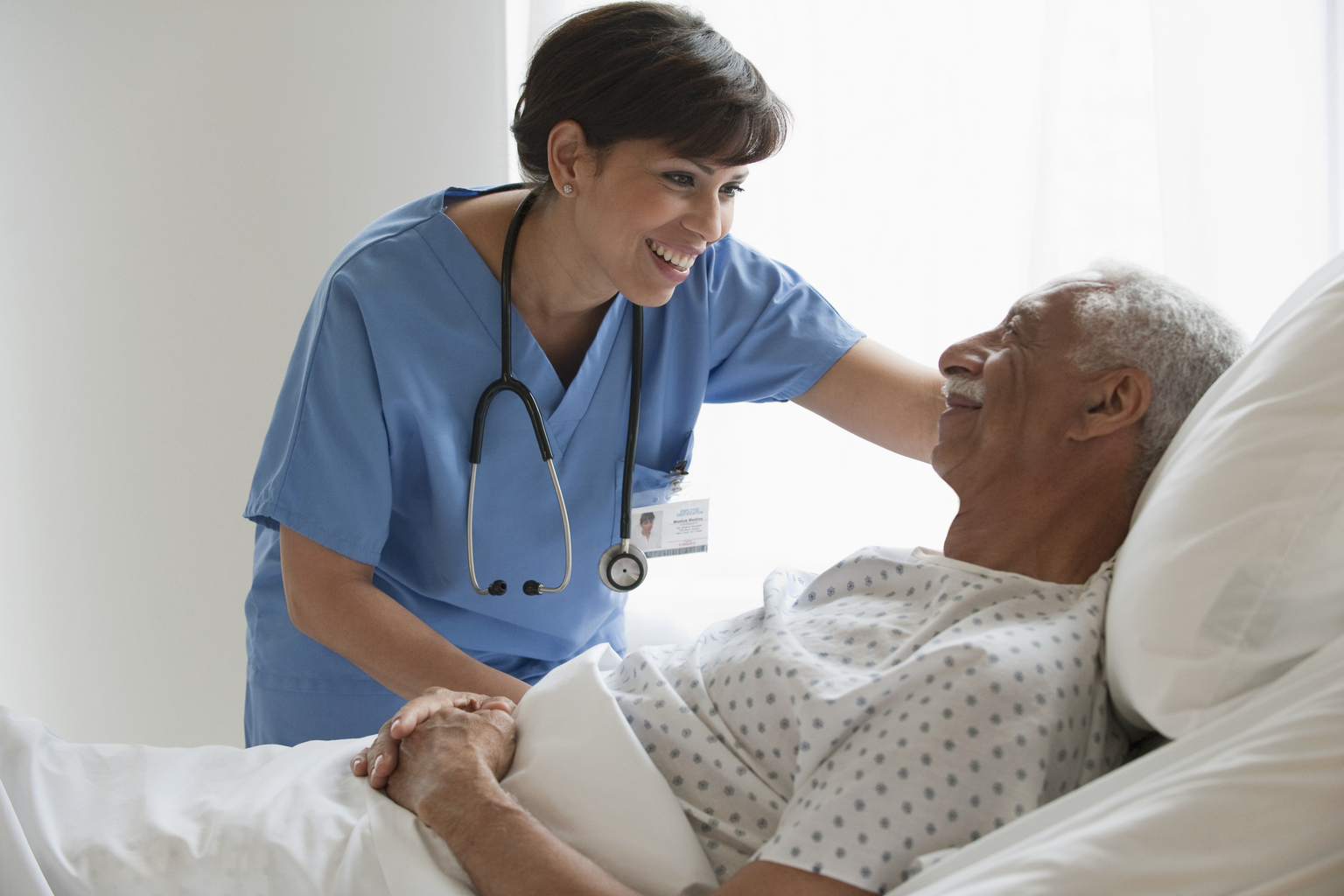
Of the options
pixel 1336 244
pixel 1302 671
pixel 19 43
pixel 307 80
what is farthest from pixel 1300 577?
pixel 19 43

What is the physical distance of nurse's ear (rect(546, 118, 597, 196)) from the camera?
4.25ft

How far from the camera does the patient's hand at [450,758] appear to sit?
94 centimetres

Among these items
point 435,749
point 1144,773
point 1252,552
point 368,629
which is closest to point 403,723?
point 435,749

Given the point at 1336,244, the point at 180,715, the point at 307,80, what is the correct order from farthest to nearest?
the point at 180,715
the point at 307,80
the point at 1336,244

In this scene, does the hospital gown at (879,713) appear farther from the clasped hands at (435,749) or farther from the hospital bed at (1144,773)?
the clasped hands at (435,749)

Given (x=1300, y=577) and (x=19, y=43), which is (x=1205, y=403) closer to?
(x=1300, y=577)

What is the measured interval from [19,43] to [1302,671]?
2731mm

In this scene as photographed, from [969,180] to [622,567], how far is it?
1.27 meters

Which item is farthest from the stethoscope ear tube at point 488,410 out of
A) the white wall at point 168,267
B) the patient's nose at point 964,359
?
the white wall at point 168,267

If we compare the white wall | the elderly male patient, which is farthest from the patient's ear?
the white wall

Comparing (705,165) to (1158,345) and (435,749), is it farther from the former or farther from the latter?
(435,749)

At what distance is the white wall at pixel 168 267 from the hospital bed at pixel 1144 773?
1.40 m

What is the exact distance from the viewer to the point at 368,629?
4.15 feet

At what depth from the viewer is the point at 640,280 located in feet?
4.42
